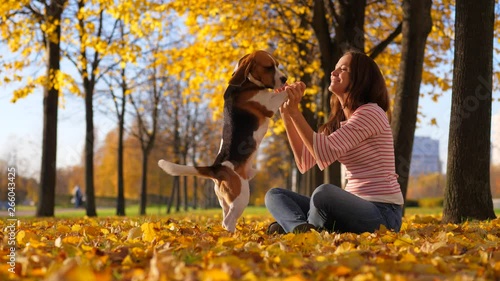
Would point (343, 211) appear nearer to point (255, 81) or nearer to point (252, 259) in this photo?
point (255, 81)

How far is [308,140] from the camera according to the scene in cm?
503

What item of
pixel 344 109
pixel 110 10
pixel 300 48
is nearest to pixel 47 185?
pixel 110 10

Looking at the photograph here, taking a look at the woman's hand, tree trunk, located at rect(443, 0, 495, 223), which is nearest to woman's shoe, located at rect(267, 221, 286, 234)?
the woman's hand

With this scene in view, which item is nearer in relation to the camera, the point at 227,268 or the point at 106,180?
the point at 227,268

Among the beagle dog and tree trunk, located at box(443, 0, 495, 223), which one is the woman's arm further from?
tree trunk, located at box(443, 0, 495, 223)

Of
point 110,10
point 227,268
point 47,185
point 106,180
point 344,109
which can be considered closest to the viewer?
point 227,268

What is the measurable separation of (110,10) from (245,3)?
4114 mm

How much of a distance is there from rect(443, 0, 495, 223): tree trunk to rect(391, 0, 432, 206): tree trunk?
164cm

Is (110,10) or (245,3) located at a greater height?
(245,3)

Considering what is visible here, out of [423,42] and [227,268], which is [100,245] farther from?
[423,42]

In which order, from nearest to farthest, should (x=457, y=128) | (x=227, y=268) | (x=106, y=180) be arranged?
(x=227, y=268) → (x=457, y=128) → (x=106, y=180)

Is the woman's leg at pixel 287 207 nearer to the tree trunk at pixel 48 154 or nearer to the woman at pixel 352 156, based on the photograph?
the woman at pixel 352 156

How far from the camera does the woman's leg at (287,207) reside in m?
5.29

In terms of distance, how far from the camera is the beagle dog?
4.79 metres
